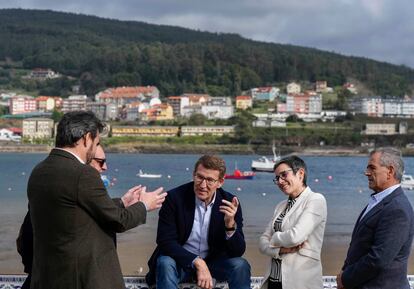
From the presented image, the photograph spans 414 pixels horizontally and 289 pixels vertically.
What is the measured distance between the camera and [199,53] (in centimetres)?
15362

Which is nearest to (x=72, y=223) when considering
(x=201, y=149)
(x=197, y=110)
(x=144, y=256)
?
(x=144, y=256)

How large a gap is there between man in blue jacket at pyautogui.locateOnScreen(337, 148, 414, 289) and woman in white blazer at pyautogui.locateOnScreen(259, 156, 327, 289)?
30cm

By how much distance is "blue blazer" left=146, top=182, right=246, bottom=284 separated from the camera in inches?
160

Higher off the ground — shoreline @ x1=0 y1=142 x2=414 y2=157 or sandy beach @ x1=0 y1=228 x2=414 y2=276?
sandy beach @ x1=0 y1=228 x2=414 y2=276

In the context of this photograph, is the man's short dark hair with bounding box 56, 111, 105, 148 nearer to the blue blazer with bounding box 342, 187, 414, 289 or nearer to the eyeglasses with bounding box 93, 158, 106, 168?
the eyeglasses with bounding box 93, 158, 106, 168

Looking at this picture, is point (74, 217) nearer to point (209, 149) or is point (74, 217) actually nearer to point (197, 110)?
point (209, 149)

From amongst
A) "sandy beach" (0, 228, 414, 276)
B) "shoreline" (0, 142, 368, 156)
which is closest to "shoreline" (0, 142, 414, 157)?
"shoreline" (0, 142, 368, 156)

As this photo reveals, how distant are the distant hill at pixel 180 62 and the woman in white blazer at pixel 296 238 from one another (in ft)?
476

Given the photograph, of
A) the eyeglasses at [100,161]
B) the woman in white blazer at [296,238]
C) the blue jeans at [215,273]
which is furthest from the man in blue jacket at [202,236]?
the eyeglasses at [100,161]

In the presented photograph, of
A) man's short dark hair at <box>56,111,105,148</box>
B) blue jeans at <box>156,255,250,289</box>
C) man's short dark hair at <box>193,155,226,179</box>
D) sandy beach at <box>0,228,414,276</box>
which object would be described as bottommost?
sandy beach at <box>0,228,414,276</box>

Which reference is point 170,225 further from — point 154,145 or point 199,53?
point 199,53

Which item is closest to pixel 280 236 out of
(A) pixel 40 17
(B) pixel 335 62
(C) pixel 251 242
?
(C) pixel 251 242

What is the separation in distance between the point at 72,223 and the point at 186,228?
3.59ft

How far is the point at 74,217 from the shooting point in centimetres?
311
